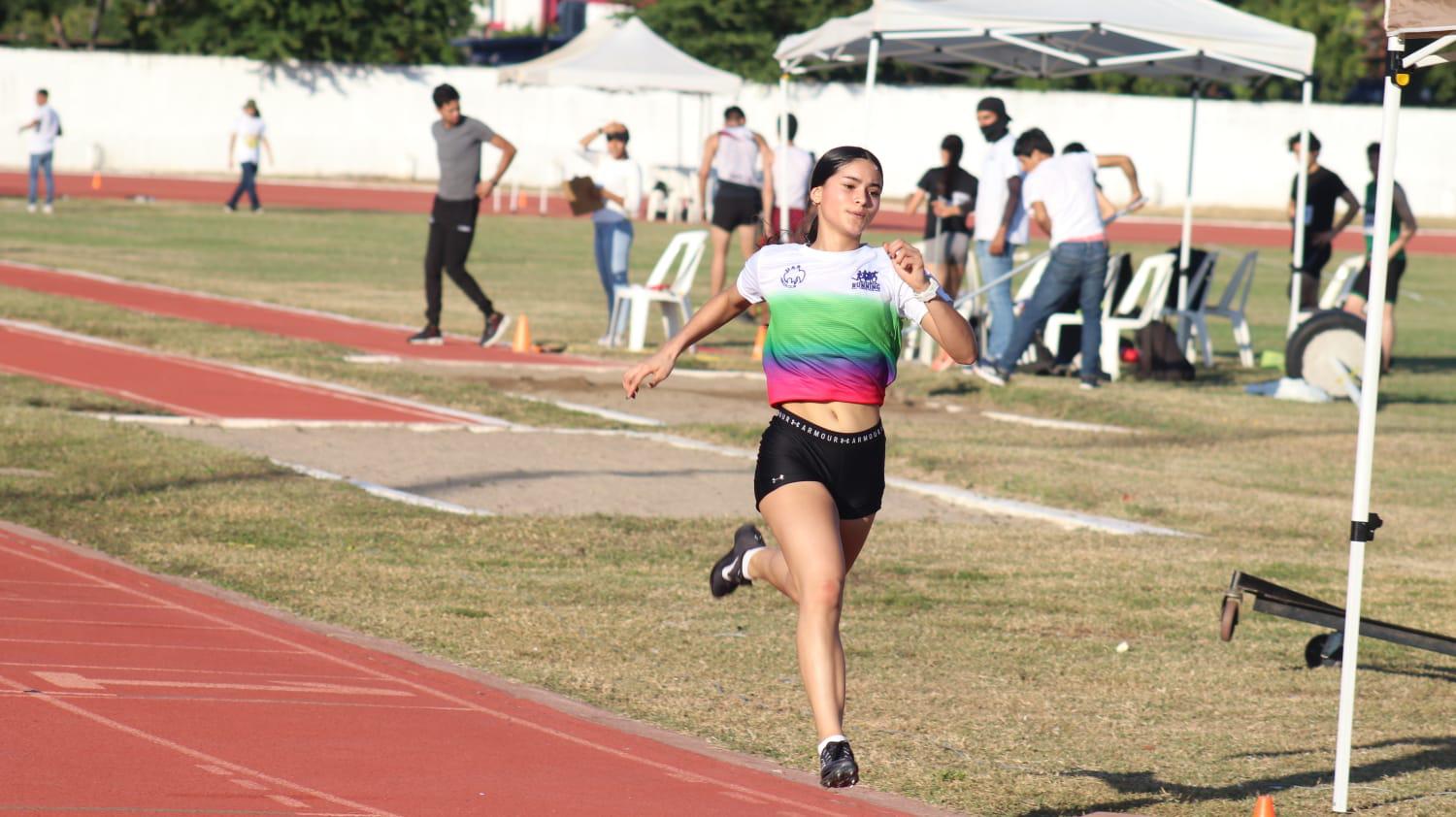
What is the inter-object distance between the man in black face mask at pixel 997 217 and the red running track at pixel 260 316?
3412 millimetres

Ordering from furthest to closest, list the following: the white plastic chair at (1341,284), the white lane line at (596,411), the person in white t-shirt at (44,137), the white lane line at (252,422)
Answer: the person in white t-shirt at (44,137)
the white plastic chair at (1341,284)
the white lane line at (596,411)
the white lane line at (252,422)

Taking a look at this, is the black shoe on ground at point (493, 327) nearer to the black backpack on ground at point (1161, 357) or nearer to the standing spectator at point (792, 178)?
the standing spectator at point (792, 178)

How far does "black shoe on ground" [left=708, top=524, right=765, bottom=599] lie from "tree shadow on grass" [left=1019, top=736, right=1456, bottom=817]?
1.26 meters

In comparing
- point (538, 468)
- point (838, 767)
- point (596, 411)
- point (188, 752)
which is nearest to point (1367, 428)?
point (838, 767)

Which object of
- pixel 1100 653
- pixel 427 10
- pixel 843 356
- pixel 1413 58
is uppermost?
pixel 427 10

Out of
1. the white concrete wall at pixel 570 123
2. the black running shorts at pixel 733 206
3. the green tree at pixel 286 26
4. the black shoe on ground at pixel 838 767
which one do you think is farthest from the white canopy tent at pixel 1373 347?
the green tree at pixel 286 26

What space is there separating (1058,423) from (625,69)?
2243cm

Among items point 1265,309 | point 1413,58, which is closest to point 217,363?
point 1413,58

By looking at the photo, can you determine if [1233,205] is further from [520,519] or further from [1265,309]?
[520,519]

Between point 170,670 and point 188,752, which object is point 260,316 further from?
point 188,752

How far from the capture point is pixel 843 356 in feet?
18.0

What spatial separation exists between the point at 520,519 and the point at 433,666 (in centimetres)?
290

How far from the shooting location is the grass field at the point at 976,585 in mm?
6273

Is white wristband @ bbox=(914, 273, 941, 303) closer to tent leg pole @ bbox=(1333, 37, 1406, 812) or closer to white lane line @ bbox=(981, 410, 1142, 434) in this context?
tent leg pole @ bbox=(1333, 37, 1406, 812)
